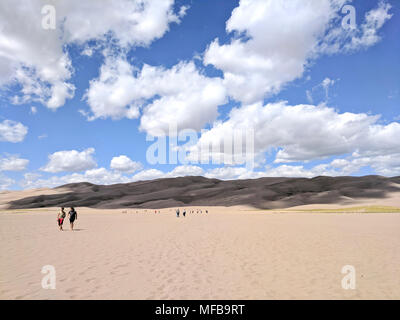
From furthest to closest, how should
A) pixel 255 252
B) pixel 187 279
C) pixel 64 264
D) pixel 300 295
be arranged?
pixel 255 252
pixel 64 264
pixel 187 279
pixel 300 295

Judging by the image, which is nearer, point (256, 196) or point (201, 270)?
point (201, 270)

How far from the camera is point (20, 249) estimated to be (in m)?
13.3

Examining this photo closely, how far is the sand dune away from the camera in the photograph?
8256 centimetres

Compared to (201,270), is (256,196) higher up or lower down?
higher up

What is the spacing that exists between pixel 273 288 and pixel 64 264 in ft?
25.3

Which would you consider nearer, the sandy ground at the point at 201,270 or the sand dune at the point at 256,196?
the sandy ground at the point at 201,270

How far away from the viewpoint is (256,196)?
90.3 metres

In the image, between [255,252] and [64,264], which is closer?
[64,264]

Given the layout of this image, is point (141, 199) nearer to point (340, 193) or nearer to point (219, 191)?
point (219, 191)

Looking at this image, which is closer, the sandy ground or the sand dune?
the sandy ground

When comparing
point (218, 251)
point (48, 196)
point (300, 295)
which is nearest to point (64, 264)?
point (218, 251)

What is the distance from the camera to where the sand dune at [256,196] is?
271 ft
